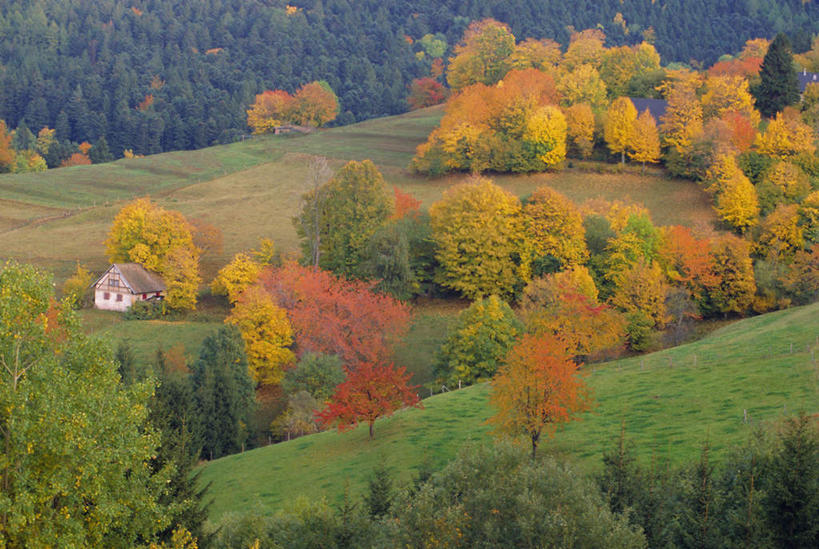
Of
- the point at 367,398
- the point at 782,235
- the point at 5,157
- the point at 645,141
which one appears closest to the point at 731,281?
the point at 782,235

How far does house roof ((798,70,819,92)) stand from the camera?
98.9 metres

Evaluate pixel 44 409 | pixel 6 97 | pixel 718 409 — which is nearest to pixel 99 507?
pixel 44 409

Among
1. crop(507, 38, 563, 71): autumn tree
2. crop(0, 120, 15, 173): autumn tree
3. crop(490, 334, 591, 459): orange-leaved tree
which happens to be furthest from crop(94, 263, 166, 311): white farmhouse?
crop(0, 120, 15, 173): autumn tree

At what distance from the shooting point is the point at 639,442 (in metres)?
35.6

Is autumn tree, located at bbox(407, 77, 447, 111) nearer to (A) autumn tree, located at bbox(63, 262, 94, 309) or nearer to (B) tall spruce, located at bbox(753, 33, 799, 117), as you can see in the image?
(B) tall spruce, located at bbox(753, 33, 799, 117)

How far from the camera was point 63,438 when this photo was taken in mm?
20453

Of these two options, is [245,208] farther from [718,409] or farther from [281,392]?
[718,409]

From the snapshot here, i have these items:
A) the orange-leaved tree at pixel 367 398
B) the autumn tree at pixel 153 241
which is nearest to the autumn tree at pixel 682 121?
the autumn tree at pixel 153 241

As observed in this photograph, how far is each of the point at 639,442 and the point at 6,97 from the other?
615 feet

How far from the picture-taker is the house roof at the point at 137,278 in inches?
2827

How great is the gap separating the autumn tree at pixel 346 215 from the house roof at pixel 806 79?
5125 centimetres

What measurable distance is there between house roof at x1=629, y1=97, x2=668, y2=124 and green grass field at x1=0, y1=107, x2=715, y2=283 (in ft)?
26.2

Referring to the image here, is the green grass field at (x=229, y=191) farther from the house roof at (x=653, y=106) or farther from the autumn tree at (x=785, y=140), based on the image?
the house roof at (x=653, y=106)

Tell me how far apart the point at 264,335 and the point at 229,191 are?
43281mm
